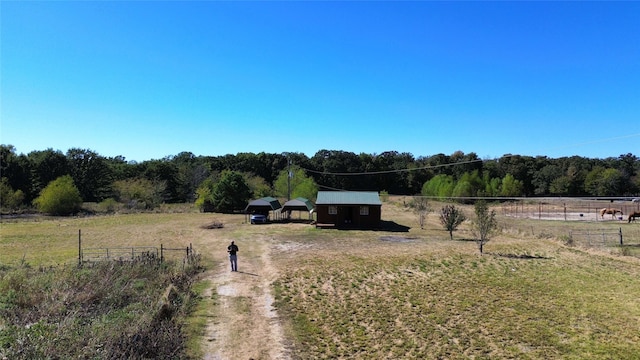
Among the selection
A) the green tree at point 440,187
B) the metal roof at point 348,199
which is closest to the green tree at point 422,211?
the metal roof at point 348,199

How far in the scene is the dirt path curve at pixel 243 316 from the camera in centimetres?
996

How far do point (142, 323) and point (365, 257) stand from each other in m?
13.1

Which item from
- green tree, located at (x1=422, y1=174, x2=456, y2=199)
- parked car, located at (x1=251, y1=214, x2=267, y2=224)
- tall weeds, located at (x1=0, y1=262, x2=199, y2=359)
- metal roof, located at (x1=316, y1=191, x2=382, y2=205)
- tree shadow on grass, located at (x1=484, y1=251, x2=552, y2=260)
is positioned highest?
green tree, located at (x1=422, y1=174, x2=456, y2=199)

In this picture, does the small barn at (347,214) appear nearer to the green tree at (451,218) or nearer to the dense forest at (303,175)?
the green tree at (451,218)

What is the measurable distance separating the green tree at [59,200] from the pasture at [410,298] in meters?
27.3

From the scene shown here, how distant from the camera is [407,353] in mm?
9672

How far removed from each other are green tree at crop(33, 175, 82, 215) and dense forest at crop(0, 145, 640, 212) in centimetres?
613

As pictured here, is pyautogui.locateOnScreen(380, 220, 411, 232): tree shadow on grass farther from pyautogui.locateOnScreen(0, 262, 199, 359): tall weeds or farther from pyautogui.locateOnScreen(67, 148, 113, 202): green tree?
pyautogui.locateOnScreen(67, 148, 113, 202): green tree

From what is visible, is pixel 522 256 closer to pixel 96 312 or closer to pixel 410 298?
pixel 410 298

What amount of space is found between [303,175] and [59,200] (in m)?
35.8

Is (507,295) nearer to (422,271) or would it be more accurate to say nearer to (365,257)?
(422,271)

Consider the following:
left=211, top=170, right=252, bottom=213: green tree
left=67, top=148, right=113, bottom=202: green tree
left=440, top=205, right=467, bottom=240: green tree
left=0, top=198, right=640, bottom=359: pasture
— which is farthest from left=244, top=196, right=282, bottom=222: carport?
left=67, top=148, right=113, bottom=202: green tree

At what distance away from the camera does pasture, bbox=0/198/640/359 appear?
10.1 metres

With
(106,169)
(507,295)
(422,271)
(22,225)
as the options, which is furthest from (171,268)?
(106,169)
